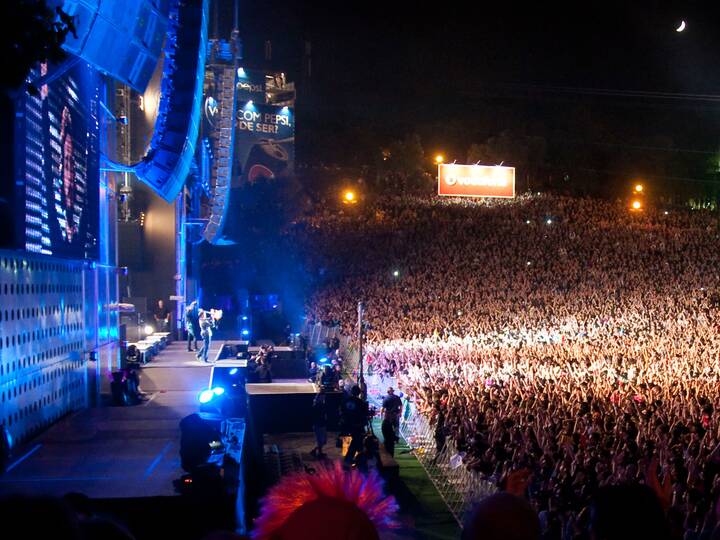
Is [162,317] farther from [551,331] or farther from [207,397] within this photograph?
[551,331]

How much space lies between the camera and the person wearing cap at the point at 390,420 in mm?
11227

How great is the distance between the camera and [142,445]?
26.3 feet

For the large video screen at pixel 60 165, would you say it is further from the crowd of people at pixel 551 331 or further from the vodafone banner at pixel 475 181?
the vodafone banner at pixel 475 181

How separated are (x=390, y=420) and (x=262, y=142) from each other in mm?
29570

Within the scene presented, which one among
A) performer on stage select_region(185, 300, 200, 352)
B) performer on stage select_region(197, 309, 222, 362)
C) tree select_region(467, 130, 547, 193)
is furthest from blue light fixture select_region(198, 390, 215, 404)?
tree select_region(467, 130, 547, 193)

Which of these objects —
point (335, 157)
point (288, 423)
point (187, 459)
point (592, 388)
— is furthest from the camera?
point (335, 157)

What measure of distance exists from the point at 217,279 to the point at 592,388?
956 inches

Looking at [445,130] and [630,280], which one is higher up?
[445,130]

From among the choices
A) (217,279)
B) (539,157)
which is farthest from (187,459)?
(539,157)

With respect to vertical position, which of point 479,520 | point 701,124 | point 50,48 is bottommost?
point 479,520

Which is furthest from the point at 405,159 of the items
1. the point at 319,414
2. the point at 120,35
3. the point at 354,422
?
the point at 120,35

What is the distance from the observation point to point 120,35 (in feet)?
27.4

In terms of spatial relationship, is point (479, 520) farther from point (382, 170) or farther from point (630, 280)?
point (382, 170)

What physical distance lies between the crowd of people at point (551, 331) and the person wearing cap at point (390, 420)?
52cm
